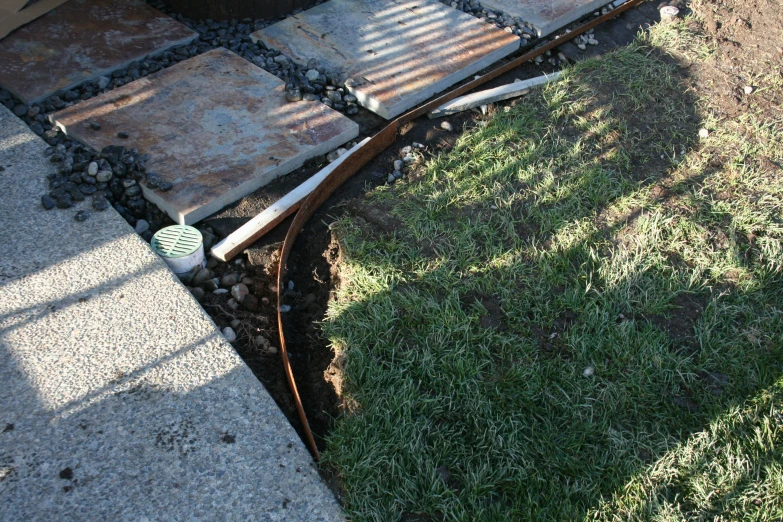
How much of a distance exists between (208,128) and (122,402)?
6.81ft

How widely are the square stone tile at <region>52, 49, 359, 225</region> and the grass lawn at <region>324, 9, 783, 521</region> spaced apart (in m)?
0.68

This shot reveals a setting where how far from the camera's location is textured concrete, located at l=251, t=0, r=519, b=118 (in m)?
4.80

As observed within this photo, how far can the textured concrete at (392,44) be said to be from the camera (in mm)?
4801

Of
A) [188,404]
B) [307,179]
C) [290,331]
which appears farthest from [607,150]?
[188,404]

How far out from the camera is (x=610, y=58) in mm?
5145

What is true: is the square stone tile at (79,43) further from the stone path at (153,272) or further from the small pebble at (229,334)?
the small pebble at (229,334)

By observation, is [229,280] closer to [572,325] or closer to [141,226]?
[141,226]

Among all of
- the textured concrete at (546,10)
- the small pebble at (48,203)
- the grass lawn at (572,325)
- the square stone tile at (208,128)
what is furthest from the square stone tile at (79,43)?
the textured concrete at (546,10)

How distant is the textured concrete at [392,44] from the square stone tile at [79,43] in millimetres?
803

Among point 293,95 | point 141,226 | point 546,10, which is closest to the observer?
point 141,226

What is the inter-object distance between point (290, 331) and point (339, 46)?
268 cm

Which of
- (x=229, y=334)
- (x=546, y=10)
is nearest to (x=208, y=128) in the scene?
(x=229, y=334)

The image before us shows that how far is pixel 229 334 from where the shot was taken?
328cm

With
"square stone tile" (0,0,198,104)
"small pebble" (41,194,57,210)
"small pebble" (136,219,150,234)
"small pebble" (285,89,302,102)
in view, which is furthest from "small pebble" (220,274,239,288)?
"square stone tile" (0,0,198,104)
